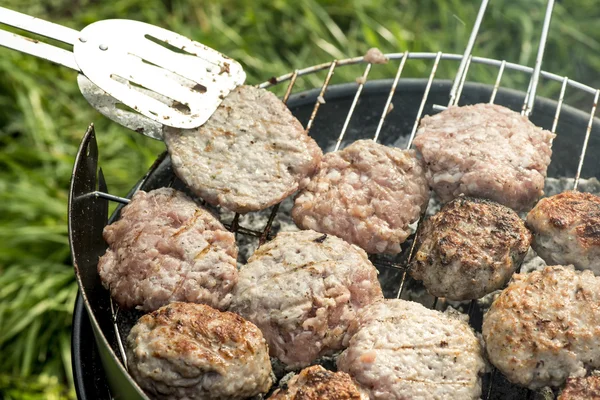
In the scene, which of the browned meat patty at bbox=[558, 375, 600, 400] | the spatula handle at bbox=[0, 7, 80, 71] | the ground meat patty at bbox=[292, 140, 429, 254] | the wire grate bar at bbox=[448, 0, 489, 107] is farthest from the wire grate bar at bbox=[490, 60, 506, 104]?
the spatula handle at bbox=[0, 7, 80, 71]

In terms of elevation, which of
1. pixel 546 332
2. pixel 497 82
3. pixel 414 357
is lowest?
pixel 414 357

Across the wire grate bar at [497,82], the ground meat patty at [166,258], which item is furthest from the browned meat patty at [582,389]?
the wire grate bar at [497,82]

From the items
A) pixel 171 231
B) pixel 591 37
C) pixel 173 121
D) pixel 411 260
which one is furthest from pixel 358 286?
pixel 591 37

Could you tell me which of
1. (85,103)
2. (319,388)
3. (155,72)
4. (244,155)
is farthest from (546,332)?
(85,103)

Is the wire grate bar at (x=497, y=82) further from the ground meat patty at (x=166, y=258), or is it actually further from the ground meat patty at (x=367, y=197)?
the ground meat patty at (x=166, y=258)

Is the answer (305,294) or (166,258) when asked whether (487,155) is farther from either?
(166,258)

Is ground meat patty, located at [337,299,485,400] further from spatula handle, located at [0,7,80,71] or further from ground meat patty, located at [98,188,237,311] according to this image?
spatula handle, located at [0,7,80,71]

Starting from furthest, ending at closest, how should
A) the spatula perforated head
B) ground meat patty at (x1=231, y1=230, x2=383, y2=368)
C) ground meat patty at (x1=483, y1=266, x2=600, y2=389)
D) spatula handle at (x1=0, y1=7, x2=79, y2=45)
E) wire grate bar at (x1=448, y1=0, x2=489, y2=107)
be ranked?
1. wire grate bar at (x1=448, y1=0, x2=489, y2=107)
2. the spatula perforated head
3. spatula handle at (x1=0, y1=7, x2=79, y2=45)
4. ground meat patty at (x1=231, y1=230, x2=383, y2=368)
5. ground meat patty at (x1=483, y1=266, x2=600, y2=389)
